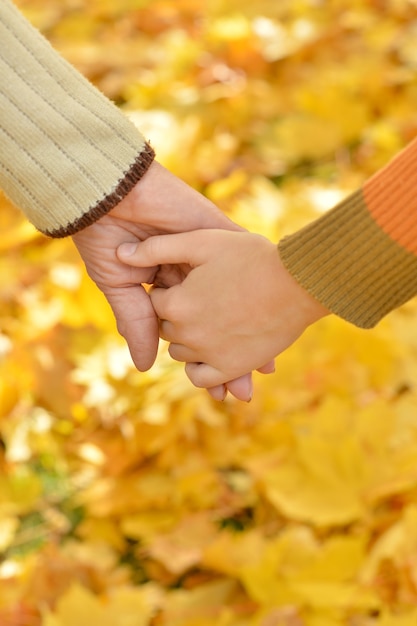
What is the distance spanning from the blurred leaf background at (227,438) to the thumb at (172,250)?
38 cm

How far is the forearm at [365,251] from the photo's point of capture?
0.88m

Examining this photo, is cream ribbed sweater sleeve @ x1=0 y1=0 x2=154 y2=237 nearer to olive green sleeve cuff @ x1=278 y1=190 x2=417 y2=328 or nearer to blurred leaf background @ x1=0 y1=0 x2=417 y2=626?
olive green sleeve cuff @ x1=278 y1=190 x2=417 y2=328

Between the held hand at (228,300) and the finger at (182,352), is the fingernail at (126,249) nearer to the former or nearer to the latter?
the held hand at (228,300)

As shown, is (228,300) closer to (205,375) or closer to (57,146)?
(205,375)

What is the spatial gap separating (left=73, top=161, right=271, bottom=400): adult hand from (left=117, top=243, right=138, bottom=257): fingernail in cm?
1

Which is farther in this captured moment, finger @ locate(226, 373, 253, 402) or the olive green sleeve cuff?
finger @ locate(226, 373, 253, 402)

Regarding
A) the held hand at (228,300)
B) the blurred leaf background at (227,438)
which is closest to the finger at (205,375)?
the held hand at (228,300)

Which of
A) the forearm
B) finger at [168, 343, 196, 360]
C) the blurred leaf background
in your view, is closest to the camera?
the forearm

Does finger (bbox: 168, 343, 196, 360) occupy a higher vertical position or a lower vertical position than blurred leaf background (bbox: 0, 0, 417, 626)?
higher

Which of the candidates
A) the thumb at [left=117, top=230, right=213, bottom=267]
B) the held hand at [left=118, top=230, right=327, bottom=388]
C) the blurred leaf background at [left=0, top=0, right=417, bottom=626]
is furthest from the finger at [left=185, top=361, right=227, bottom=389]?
the blurred leaf background at [left=0, top=0, right=417, bottom=626]

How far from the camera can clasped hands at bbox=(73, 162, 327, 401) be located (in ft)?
3.04

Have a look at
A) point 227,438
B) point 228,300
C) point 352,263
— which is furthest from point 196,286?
point 227,438

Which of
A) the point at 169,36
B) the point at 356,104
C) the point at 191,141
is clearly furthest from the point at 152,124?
the point at 169,36

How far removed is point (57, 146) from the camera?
91 centimetres
